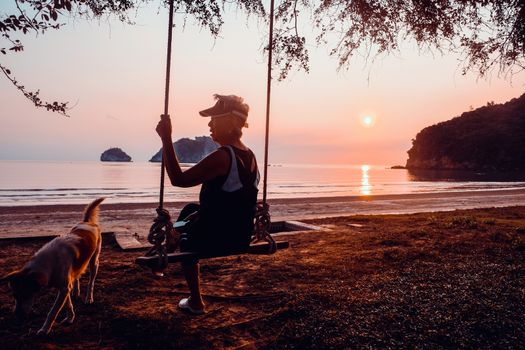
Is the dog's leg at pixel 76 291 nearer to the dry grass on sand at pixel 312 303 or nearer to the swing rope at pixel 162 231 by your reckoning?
the dry grass on sand at pixel 312 303

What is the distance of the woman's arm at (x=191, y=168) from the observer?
3695 millimetres

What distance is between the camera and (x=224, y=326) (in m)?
4.25

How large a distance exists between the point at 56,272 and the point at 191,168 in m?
1.83

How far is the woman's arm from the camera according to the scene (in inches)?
145

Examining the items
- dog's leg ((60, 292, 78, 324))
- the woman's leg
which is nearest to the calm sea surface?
dog's leg ((60, 292, 78, 324))

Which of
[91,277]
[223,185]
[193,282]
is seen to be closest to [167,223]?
[223,185]

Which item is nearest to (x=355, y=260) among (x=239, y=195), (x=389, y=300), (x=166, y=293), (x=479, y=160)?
(x=389, y=300)

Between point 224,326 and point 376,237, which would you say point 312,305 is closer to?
point 224,326

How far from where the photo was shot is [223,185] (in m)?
3.92

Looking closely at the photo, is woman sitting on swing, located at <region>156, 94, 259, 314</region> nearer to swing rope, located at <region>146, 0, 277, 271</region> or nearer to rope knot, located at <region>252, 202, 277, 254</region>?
swing rope, located at <region>146, 0, 277, 271</region>

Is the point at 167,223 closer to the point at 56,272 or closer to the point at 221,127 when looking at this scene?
the point at 221,127

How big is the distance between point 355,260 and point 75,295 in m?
4.59

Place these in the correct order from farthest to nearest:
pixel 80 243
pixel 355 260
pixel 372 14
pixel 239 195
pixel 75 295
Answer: pixel 372 14 < pixel 355 260 < pixel 75 295 < pixel 80 243 < pixel 239 195

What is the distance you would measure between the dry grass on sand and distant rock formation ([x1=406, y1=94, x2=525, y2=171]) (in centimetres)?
11306
